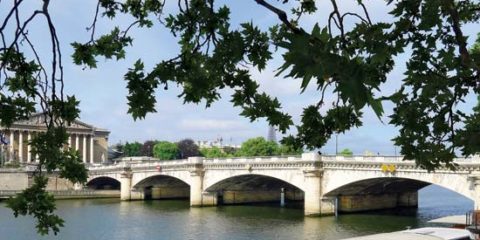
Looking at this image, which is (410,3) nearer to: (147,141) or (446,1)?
(446,1)

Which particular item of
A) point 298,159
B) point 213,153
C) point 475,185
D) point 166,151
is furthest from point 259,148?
point 475,185

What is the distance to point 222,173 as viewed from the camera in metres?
63.8

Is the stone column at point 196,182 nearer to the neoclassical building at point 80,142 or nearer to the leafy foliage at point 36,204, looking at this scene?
the neoclassical building at point 80,142

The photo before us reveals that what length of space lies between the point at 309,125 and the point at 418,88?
1.30m

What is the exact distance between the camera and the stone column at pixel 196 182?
65312mm

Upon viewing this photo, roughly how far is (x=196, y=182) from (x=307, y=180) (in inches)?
672

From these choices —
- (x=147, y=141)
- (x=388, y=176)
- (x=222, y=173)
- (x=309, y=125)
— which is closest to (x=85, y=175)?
(x=309, y=125)

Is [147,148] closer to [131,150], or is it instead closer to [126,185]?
[131,150]

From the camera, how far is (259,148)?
111875 millimetres

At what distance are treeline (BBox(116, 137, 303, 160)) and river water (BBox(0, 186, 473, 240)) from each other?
160ft

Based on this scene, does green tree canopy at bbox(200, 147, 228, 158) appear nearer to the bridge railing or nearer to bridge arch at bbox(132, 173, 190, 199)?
bridge arch at bbox(132, 173, 190, 199)

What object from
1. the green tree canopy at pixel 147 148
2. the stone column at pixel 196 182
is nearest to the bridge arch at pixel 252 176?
the stone column at pixel 196 182

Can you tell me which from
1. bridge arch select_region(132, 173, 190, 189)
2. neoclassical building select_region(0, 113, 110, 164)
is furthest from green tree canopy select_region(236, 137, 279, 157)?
neoclassical building select_region(0, 113, 110, 164)

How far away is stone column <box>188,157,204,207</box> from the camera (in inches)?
2571
